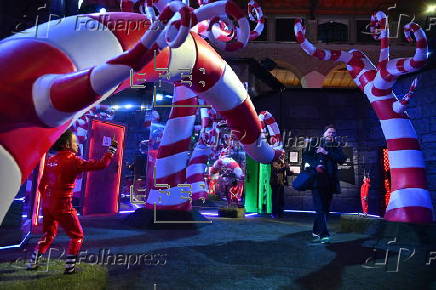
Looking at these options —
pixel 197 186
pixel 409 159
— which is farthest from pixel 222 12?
pixel 197 186

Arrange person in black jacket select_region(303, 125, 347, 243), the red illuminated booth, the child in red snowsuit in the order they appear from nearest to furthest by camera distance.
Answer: the child in red snowsuit → person in black jacket select_region(303, 125, 347, 243) → the red illuminated booth

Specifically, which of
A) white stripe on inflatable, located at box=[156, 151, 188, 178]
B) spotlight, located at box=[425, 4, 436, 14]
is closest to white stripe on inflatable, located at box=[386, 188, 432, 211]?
white stripe on inflatable, located at box=[156, 151, 188, 178]

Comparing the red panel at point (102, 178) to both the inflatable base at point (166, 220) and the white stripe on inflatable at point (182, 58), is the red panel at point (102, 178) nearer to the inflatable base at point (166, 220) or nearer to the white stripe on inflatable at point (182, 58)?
the inflatable base at point (166, 220)

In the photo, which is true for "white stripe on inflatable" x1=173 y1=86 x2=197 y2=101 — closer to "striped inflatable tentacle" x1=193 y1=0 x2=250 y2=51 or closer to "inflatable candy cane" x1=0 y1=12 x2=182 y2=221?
"striped inflatable tentacle" x1=193 y1=0 x2=250 y2=51

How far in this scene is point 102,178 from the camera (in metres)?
7.26

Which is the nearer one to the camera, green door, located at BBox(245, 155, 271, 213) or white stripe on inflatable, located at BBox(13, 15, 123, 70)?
white stripe on inflatable, located at BBox(13, 15, 123, 70)

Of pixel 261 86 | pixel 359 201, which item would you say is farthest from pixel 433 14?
pixel 359 201

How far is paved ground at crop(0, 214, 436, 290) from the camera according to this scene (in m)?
2.84

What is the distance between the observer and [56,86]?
205 centimetres

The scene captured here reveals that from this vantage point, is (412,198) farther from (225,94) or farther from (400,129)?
(225,94)

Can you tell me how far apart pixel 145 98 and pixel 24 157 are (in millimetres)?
14250

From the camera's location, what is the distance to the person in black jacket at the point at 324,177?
4.62 m

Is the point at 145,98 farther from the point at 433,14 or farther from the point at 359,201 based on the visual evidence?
the point at 433,14

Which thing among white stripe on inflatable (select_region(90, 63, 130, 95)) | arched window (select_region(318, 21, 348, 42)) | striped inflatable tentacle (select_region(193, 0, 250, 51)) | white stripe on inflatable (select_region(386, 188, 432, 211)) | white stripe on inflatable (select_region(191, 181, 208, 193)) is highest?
arched window (select_region(318, 21, 348, 42))
